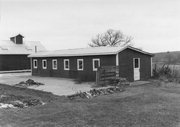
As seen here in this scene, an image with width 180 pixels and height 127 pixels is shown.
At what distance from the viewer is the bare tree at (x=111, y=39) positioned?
52.7 metres

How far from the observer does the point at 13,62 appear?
32625 mm

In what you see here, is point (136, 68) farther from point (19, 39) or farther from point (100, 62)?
point (19, 39)

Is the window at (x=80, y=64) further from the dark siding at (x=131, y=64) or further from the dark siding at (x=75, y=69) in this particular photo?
the dark siding at (x=131, y=64)

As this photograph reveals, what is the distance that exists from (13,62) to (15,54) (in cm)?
114

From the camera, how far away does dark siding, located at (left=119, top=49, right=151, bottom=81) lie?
17672mm

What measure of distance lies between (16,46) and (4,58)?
400 cm

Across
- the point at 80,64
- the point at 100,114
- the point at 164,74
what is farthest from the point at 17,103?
the point at 164,74

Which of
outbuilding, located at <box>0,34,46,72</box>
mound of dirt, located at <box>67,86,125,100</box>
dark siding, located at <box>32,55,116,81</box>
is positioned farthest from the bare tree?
mound of dirt, located at <box>67,86,125,100</box>

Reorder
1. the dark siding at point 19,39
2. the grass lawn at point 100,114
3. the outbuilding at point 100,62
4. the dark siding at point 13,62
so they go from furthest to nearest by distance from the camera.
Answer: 1. the dark siding at point 19,39
2. the dark siding at point 13,62
3. the outbuilding at point 100,62
4. the grass lawn at point 100,114

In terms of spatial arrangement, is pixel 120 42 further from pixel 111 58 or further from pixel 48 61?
pixel 111 58

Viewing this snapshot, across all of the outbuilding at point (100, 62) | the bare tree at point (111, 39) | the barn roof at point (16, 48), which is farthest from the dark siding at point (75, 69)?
the bare tree at point (111, 39)

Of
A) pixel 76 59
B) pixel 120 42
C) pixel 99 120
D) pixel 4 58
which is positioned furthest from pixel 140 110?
pixel 120 42

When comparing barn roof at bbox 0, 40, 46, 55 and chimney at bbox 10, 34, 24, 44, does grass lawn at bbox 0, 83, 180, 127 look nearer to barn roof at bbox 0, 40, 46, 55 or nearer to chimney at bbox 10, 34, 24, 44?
barn roof at bbox 0, 40, 46, 55

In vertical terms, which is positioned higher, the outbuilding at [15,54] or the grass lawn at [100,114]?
the outbuilding at [15,54]
